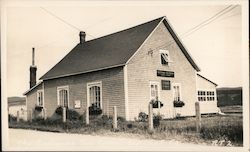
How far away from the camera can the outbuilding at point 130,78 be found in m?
9.41

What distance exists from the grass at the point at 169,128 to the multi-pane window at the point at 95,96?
1.21 feet

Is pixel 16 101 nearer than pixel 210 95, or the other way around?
pixel 16 101

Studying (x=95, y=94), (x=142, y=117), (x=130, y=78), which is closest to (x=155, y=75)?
(x=130, y=78)

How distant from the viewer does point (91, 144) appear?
8594 mm

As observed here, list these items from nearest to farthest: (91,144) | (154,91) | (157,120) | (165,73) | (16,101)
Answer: (91,144)
(16,101)
(157,120)
(154,91)
(165,73)

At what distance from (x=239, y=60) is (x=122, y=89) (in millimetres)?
2815

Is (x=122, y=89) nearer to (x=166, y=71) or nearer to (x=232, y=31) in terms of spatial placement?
(x=166, y=71)

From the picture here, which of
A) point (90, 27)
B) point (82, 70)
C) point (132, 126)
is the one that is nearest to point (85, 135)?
point (132, 126)

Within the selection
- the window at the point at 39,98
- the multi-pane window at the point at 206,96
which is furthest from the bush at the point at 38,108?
the multi-pane window at the point at 206,96

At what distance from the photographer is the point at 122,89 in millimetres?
9359

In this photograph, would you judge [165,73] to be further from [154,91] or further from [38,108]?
[38,108]

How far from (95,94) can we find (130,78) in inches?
37.4

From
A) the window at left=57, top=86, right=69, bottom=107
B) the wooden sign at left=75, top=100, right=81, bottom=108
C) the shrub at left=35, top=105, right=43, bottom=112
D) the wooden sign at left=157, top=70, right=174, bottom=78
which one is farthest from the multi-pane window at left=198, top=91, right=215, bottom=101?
the shrub at left=35, top=105, right=43, bottom=112

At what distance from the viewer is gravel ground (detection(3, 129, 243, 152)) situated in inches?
336
